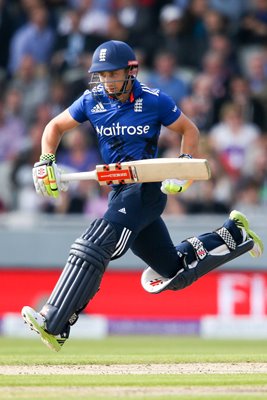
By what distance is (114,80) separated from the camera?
6.52 m

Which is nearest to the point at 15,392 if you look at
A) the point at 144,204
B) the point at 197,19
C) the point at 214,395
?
the point at 214,395

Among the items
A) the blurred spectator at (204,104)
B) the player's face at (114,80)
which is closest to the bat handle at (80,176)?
the player's face at (114,80)

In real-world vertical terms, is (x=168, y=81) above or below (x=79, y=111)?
below

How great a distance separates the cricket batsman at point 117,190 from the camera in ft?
20.9

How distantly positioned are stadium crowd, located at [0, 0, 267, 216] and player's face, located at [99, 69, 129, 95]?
4992 millimetres

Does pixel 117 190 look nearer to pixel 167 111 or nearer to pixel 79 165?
pixel 167 111

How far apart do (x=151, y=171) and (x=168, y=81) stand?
6.06m

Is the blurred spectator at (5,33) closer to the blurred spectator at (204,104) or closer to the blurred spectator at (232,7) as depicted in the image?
the blurred spectator at (232,7)

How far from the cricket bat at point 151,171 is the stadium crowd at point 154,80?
4.95 metres

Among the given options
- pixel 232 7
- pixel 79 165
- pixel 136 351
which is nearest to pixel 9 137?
pixel 79 165

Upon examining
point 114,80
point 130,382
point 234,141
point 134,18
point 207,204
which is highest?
point 114,80

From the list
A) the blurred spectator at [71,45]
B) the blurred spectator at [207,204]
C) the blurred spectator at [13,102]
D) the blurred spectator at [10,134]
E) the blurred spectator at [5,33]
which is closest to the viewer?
the blurred spectator at [207,204]

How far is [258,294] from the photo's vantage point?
1115 centimetres

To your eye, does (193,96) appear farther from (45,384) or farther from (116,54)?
(45,384)
